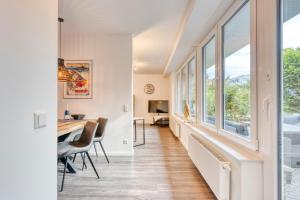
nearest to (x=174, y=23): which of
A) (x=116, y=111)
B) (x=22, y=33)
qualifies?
(x=116, y=111)

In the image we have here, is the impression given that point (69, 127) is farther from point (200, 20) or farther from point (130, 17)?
→ point (200, 20)

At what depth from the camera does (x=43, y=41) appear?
4.40 feet

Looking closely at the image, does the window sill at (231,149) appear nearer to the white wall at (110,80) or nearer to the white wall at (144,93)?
the white wall at (110,80)

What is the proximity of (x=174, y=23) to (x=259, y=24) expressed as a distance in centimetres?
221

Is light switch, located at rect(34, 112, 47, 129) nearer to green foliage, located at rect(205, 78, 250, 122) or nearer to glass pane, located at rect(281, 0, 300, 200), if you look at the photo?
glass pane, located at rect(281, 0, 300, 200)

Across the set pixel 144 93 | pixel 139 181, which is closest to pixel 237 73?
pixel 139 181

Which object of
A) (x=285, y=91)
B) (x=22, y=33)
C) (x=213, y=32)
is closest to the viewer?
(x=22, y=33)

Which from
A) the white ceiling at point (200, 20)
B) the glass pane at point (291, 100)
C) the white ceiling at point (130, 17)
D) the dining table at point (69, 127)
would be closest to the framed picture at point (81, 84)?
the white ceiling at point (130, 17)

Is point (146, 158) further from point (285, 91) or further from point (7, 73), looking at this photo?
point (7, 73)

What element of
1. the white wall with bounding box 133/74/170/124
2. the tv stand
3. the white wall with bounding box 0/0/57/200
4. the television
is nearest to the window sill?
the white wall with bounding box 0/0/57/200

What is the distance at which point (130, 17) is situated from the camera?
3.75 metres

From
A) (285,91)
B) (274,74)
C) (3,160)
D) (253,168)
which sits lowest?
(253,168)

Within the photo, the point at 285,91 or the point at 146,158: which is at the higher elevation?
the point at 285,91

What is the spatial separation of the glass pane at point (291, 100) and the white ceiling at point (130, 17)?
69.5 inches
